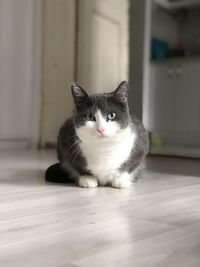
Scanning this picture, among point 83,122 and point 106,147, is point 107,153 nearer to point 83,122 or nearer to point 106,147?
point 106,147

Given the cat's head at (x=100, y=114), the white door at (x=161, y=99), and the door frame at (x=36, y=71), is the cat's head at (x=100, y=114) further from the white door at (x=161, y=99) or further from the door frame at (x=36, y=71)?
the white door at (x=161, y=99)

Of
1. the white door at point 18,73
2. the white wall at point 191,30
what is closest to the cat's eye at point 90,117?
the white door at point 18,73

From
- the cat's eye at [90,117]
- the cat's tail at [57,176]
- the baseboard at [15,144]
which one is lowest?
the baseboard at [15,144]

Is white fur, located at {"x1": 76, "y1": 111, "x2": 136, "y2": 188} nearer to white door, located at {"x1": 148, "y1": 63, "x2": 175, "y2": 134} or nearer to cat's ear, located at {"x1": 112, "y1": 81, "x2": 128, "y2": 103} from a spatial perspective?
cat's ear, located at {"x1": 112, "y1": 81, "x2": 128, "y2": 103}

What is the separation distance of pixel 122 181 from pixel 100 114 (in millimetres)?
280

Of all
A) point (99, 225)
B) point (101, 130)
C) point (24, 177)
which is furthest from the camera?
point (24, 177)

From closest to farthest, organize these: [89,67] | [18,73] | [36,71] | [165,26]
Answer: [18,73], [36,71], [89,67], [165,26]

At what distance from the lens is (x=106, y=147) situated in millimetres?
1544

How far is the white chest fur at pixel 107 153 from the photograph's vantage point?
1536 mm

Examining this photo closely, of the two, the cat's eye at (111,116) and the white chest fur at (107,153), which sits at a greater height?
the cat's eye at (111,116)

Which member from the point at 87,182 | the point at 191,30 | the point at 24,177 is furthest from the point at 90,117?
the point at 191,30

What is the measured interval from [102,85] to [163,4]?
1101 millimetres

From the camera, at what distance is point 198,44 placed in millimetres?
4906

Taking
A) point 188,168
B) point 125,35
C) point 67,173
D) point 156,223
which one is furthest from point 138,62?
point 156,223
